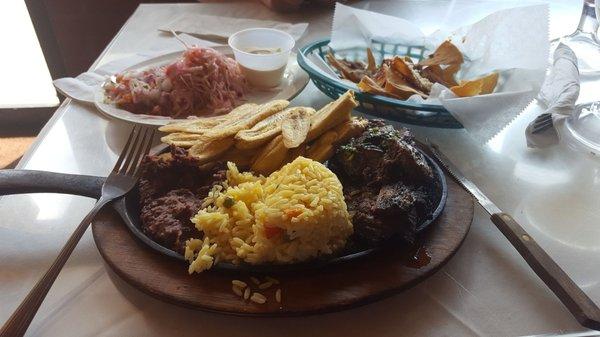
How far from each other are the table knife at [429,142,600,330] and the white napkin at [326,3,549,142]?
23 centimetres

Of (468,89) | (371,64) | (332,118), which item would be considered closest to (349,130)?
(332,118)

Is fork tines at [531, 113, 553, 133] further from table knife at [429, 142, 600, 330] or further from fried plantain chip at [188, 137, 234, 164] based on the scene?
fried plantain chip at [188, 137, 234, 164]

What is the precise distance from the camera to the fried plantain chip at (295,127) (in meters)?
0.85

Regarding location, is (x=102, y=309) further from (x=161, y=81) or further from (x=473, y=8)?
(x=473, y=8)

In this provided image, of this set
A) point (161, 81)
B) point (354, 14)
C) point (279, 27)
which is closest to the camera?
point (161, 81)

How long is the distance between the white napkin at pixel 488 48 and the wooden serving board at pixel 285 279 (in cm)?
38

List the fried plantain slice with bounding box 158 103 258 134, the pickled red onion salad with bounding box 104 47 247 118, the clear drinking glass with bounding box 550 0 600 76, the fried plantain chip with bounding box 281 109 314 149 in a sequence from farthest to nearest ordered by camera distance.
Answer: the clear drinking glass with bounding box 550 0 600 76 < the pickled red onion salad with bounding box 104 47 247 118 < the fried plantain slice with bounding box 158 103 258 134 < the fried plantain chip with bounding box 281 109 314 149

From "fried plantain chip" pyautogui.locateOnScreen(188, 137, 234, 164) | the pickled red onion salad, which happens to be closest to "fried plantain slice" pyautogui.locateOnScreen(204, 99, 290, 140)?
"fried plantain chip" pyautogui.locateOnScreen(188, 137, 234, 164)

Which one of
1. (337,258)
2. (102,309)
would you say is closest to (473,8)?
(337,258)

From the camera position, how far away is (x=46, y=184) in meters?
0.80

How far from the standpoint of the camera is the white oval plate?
1.10 metres

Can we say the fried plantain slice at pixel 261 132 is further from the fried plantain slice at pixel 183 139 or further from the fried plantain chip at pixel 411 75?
the fried plantain chip at pixel 411 75

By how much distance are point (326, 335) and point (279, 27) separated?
135 centimetres

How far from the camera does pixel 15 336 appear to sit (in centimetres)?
58
